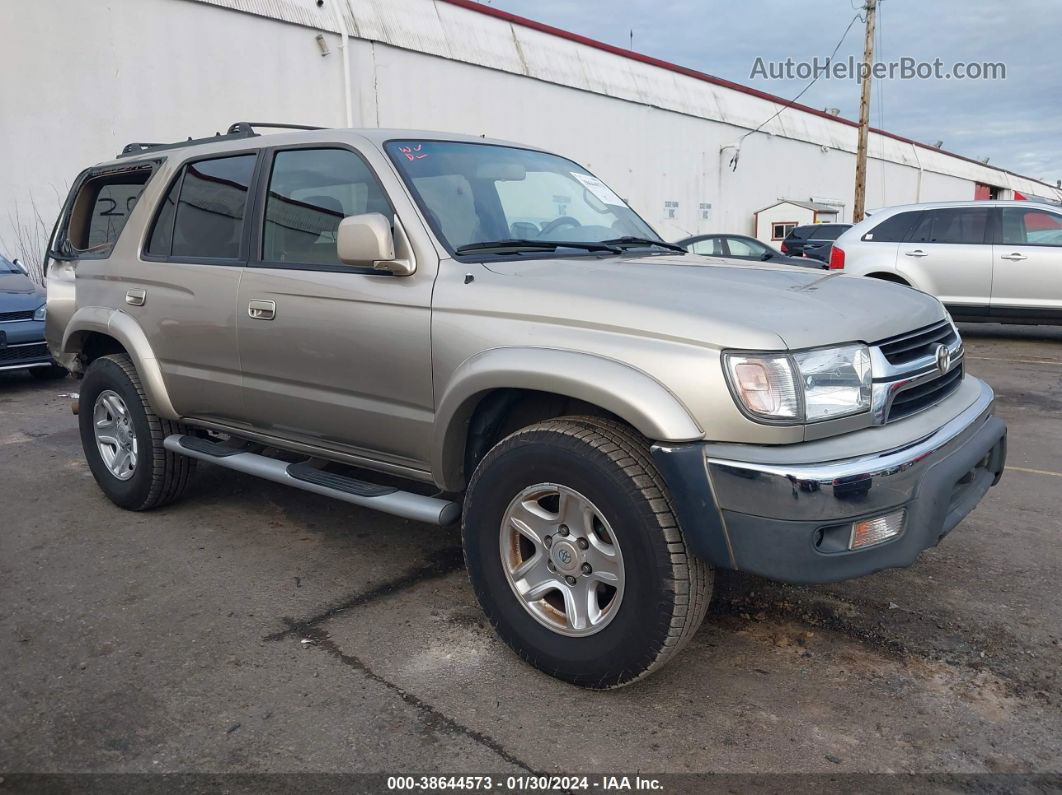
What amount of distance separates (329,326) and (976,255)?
366 inches

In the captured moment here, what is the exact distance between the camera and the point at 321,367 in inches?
135

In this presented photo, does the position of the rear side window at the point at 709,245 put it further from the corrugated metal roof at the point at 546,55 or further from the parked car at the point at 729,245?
the corrugated metal roof at the point at 546,55

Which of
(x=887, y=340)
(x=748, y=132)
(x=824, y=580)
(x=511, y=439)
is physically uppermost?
(x=748, y=132)

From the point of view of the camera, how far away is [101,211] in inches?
198

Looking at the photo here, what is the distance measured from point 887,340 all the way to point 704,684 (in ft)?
4.14

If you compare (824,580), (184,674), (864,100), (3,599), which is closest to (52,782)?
(184,674)

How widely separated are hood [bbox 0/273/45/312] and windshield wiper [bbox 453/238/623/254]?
7132mm

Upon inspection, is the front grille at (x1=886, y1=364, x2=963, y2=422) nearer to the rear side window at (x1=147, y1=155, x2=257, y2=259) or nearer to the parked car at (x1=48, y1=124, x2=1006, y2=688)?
the parked car at (x1=48, y1=124, x2=1006, y2=688)

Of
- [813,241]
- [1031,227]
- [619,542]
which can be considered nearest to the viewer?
[619,542]

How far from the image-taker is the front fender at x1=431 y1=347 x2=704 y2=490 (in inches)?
96.0

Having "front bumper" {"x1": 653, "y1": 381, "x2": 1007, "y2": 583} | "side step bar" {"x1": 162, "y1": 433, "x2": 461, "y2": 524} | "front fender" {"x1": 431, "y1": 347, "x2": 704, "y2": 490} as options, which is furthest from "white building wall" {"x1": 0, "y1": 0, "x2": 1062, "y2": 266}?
"front bumper" {"x1": 653, "y1": 381, "x2": 1007, "y2": 583}

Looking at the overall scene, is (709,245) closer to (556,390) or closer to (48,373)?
(48,373)

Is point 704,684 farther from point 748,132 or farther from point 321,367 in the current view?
point 748,132

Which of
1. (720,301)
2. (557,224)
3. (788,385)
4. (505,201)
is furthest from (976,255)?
(788,385)
